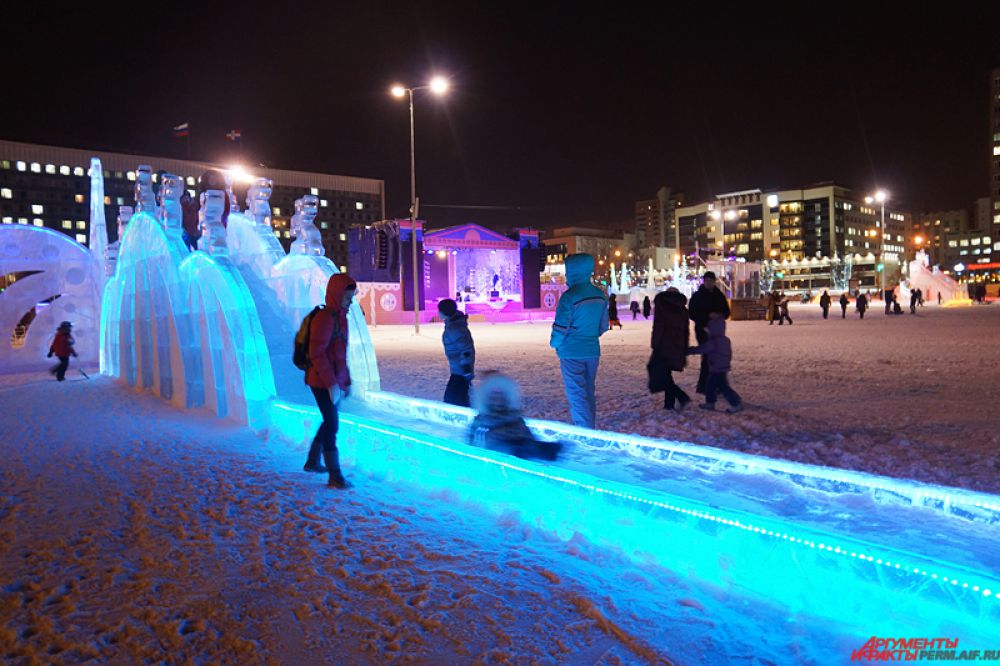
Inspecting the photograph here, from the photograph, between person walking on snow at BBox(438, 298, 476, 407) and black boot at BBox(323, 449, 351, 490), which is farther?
person walking on snow at BBox(438, 298, 476, 407)

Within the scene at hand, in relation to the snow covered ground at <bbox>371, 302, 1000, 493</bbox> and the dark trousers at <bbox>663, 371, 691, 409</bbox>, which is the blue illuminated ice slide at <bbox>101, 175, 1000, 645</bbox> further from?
the dark trousers at <bbox>663, 371, 691, 409</bbox>

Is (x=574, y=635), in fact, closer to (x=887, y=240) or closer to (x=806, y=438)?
(x=806, y=438)

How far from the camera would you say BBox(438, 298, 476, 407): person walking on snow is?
7.60m

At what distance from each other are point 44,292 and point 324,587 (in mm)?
17813

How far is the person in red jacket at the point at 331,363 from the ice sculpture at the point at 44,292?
14.9 m

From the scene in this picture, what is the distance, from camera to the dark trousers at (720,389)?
828cm

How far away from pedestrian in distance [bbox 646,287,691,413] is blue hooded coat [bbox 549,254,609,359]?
7.71 ft

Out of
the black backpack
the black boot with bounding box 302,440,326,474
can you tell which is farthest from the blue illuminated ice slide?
the black backpack

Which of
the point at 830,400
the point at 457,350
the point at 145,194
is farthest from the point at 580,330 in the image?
the point at 145,194

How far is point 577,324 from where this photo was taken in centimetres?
605

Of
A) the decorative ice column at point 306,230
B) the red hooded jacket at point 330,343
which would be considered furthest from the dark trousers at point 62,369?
the red hooded jacket at point 330,343

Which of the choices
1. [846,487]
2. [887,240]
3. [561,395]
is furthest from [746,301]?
[887,240]

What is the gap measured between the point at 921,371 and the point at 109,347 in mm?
16334

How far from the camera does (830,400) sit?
8.97 m
